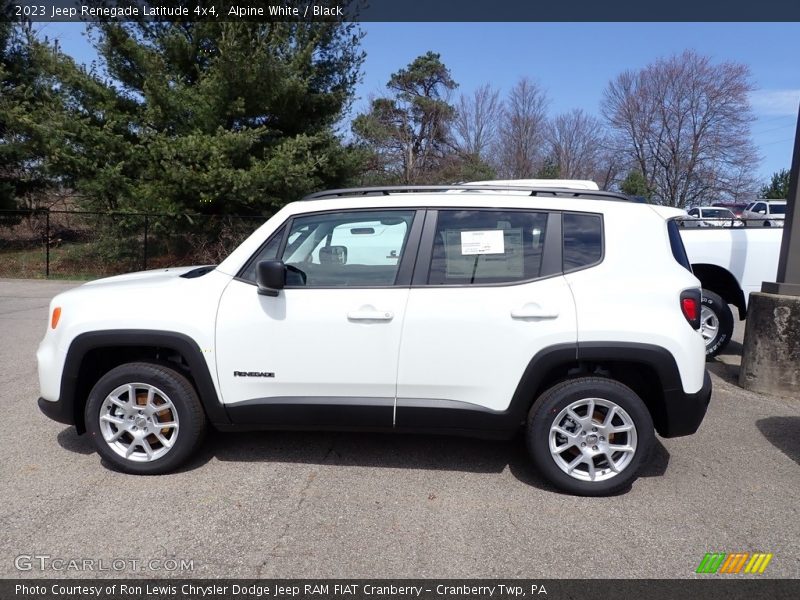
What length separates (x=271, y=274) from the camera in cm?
360

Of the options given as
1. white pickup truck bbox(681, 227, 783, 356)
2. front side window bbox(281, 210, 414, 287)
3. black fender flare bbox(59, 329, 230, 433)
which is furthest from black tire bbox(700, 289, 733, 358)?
black fender flare bbox(59, 329, 230, 433)

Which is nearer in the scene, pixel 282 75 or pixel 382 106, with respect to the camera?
pixel 282 75

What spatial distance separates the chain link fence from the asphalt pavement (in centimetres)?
1166

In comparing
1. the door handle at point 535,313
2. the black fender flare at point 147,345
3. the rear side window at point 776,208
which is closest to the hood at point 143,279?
the black fender flare at point 147,345

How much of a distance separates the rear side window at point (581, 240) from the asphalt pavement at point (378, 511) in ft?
4.78

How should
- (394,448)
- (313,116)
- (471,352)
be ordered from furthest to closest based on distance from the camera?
(313,116) < (394,448) < (471,352)

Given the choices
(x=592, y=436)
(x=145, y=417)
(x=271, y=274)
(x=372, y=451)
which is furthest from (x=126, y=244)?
(x=592, y=436)

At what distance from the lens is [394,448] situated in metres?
4.43

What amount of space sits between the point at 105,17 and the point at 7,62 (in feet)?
21.0

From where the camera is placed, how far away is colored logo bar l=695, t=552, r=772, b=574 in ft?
9.79

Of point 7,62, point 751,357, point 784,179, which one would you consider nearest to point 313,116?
point 7,62

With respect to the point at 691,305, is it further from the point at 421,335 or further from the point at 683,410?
the point at 421,335

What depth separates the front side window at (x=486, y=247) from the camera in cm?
375

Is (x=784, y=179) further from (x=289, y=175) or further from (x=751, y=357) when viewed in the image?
(x=751, y=357)
